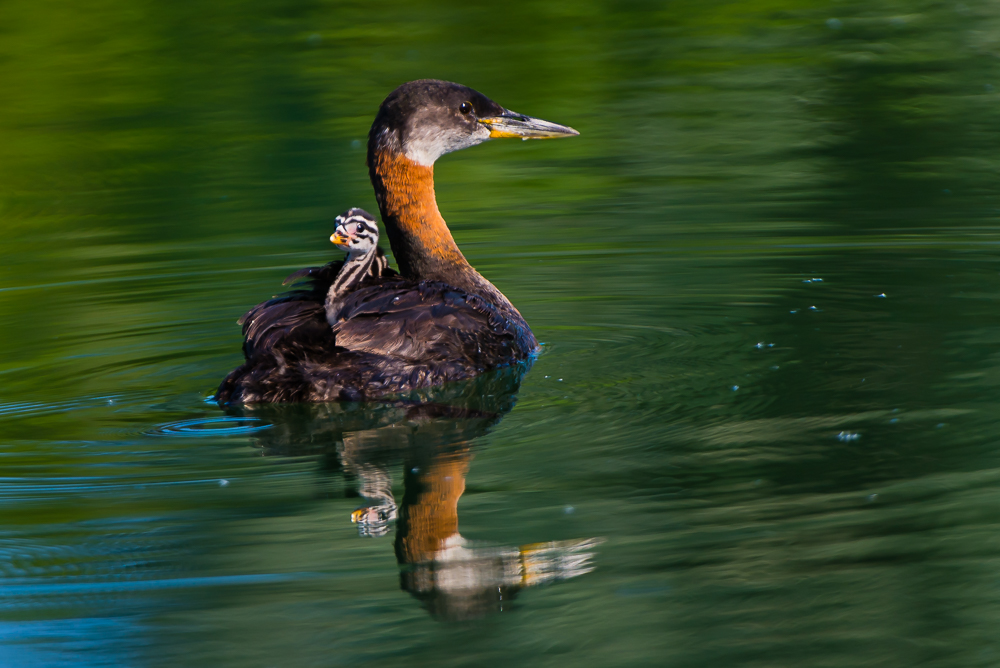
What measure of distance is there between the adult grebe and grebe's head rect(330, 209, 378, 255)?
15cm

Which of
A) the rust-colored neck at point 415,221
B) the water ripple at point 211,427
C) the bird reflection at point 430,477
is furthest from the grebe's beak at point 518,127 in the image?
the water ripple at point 211,427

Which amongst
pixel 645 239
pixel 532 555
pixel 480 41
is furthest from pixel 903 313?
pixel 480 41

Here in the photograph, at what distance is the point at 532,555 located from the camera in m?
3.98

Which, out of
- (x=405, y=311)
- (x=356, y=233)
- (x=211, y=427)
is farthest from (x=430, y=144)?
(x=211, y=427)

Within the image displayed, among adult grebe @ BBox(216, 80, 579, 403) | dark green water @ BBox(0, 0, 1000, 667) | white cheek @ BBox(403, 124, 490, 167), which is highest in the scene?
white cheek @ BBox(403, 124, 490, 167)

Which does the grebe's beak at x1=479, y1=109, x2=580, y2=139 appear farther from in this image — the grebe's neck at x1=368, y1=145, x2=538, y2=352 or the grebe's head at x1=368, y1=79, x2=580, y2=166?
the grebe's neck at x1=368, y1=145, x2=538, y2=352

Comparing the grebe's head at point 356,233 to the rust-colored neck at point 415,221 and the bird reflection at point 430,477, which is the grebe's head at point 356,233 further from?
the bird reflection at point 430,477

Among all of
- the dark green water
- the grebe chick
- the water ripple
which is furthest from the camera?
the grebe chick

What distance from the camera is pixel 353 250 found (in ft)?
19.9

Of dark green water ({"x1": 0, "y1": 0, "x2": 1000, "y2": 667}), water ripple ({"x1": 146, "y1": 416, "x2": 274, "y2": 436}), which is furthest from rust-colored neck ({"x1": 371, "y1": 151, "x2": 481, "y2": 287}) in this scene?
water ripple ({"x1": 146, "y1": 416, "x2": 274, "y2": 436})

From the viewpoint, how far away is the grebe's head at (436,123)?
6512 mm

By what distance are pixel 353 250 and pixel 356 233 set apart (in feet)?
0.27

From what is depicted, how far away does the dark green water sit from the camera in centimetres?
364

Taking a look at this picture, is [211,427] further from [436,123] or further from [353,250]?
[436,123]
